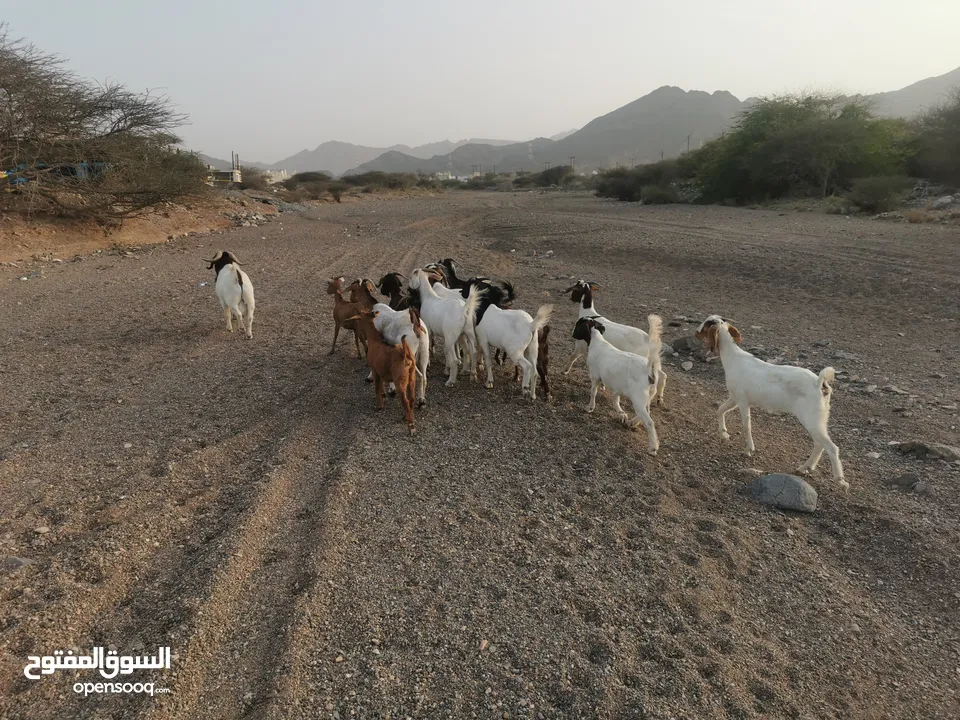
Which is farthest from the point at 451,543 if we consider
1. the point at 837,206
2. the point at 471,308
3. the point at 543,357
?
the point at 837,206

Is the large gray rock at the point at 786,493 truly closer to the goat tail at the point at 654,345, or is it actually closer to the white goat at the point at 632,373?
the white goat at the point at 632,373

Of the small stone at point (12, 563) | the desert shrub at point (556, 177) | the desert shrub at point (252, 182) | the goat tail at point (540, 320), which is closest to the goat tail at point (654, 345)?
the goat tail at point (540, 320)

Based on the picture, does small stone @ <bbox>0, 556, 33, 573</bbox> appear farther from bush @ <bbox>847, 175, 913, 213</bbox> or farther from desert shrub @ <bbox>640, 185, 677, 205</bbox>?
desert shrub @ <bbox>640, 185, 677, 205</bbox>

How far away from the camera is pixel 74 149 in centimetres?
1817

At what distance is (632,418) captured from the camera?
6.21 meters

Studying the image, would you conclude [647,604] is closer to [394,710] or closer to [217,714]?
[394,710]

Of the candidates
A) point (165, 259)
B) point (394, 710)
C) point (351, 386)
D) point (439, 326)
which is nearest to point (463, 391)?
point (439, 326)

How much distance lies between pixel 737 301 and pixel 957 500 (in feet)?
24.8

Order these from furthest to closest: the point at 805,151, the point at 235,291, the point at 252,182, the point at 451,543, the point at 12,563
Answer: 1. the point at 252,182
2. the point at 805,151
3. the point at 235,291
4. the point at 451,543
5. the point at 12,563

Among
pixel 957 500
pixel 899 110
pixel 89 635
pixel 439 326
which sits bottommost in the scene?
pixel 957 500

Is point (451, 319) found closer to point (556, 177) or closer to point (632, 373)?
point (632, 373)

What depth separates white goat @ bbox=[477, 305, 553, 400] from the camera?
21.4 feet

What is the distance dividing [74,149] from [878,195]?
91.7 ft

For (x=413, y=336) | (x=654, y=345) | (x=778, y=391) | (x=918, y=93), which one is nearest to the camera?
(x=778, y=391)
